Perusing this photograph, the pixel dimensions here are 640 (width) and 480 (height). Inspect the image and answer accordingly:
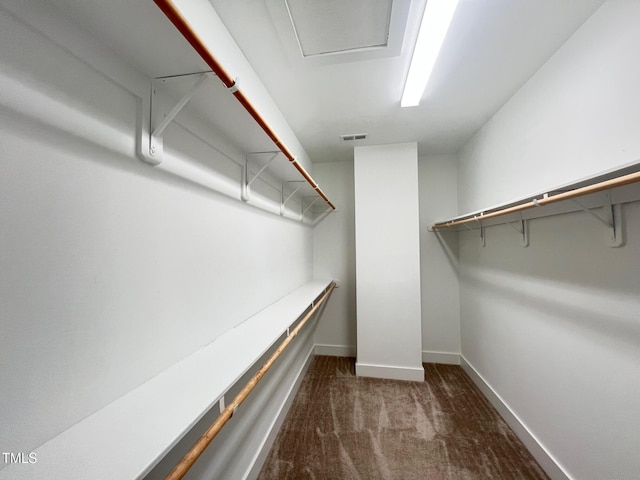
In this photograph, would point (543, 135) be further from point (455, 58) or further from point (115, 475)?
point (115, 475)

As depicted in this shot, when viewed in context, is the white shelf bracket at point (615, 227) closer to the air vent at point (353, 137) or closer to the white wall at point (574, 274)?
the white wall at point (574, 274)

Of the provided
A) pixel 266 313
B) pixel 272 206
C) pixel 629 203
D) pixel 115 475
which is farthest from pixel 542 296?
pixel 115 475

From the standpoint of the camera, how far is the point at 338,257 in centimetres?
316

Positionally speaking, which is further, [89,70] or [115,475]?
[89,70]

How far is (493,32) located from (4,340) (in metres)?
2.09

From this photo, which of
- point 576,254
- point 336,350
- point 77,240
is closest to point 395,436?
point 336,350

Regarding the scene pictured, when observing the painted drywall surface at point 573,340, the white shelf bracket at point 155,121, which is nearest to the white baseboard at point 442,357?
the painted drywall surface at point 573,340

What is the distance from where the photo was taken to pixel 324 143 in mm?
2609

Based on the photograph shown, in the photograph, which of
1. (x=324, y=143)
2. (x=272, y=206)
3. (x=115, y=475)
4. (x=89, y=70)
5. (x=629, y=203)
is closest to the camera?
(x=115, y=475)

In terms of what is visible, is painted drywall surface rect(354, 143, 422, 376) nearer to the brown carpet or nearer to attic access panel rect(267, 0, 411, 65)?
the brown carpet

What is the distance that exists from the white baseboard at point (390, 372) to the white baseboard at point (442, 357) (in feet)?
1.62

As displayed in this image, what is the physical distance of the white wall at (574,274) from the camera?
1.04 metres

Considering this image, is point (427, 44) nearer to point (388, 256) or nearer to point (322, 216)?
point (388, 256)

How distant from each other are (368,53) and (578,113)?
3.69 ft
